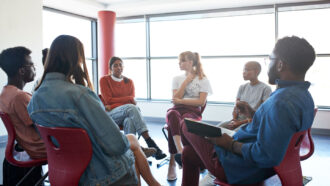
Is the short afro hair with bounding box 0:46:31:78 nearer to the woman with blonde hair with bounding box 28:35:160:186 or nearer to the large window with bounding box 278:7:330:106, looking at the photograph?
the woman with blonde hair with bounding box 28:35:160:186

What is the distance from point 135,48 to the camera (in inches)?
269

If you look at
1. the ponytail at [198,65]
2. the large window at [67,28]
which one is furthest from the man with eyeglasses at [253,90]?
the large window at [67,28]

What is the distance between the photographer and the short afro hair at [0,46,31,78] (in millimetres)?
2119

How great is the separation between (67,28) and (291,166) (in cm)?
594

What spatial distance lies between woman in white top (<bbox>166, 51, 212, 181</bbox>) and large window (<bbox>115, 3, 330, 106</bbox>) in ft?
7.17

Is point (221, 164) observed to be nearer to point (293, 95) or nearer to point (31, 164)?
point (293, 95)

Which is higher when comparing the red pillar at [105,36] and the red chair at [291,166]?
the red pillar at [105,36]

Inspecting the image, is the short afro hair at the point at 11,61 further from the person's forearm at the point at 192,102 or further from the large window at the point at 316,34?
the large window at the point at 316,34

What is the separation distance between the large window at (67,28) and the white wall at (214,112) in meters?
1.68

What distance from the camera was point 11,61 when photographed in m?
2.12

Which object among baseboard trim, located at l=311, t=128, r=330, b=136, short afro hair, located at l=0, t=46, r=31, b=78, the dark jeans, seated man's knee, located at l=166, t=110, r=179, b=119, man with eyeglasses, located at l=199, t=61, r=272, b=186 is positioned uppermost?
short afro hair, located at l=0, t=46, r=31, b=78

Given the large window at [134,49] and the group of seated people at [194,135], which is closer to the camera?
the group of seated people at [194,135]

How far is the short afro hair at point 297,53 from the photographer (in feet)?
4.51

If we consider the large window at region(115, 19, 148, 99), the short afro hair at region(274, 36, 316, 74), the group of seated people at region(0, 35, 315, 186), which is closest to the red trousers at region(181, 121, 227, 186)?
the group of seated people at region(0, 35, 315, 186)
